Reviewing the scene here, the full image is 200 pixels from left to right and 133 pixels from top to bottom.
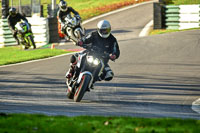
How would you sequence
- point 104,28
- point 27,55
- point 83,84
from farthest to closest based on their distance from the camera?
point 27,55 < point 104,28 < point 83,84

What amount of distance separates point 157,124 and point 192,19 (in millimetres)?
19210

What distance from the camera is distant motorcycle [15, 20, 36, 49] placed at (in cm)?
2167

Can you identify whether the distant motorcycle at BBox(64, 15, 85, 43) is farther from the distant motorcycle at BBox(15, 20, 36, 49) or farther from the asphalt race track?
the distant motorcycle at BBox(15, 20, 36, 49)

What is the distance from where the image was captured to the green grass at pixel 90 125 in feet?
21.9

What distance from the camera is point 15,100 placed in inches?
397

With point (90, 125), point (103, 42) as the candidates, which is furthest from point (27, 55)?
point (90, 125)

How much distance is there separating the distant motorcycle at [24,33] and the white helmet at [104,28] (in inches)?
474

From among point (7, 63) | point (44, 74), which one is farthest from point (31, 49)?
point (44, 74)

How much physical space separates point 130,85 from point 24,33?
35.0ft

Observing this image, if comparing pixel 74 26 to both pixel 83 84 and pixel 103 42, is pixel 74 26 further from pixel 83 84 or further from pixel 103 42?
pixel 83 84

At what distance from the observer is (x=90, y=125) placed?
6984 mm

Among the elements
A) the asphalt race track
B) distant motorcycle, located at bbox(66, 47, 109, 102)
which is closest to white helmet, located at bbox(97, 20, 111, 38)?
distant motorcycle, located at bbox(66, 47, 109, 102)

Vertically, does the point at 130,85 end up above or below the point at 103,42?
below

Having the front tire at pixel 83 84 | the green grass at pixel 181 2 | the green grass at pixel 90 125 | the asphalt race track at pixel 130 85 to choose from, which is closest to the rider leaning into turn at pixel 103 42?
the front tire at pixel 83 84
